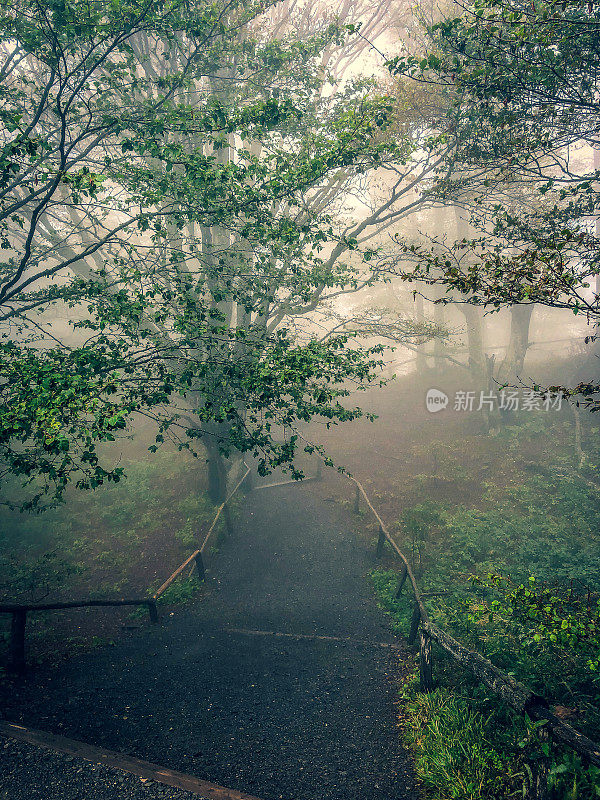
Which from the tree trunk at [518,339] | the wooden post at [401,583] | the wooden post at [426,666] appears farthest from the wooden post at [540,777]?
the tree trunk at [518,339]

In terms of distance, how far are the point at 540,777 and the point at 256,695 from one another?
3855mm

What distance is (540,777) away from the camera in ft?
11.7

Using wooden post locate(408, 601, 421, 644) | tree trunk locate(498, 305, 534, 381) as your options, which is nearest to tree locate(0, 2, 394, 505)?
wooden post locate(408, 601, 421, 644)

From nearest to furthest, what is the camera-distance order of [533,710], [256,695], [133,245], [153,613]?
[533,710], [256,695], [133,245], [153,613]

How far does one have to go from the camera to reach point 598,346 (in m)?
19.8

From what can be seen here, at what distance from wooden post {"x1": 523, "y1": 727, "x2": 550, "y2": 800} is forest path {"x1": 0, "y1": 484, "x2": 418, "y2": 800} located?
50.8 inches

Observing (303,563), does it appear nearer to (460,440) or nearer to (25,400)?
(25,400)

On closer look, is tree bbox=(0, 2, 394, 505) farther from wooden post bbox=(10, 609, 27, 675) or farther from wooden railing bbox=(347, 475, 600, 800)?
wooden railing bbox=(347, 475, 600, 800)

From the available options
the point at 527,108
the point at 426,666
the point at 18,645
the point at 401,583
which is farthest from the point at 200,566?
the point at 527,108

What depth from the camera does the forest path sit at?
15.1ft

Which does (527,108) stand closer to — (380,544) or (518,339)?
(380,544)

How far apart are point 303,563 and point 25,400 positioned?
8.48 meters

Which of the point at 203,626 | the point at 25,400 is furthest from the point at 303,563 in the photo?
the point at 25,400

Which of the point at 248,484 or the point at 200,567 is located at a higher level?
the point at 248,484
